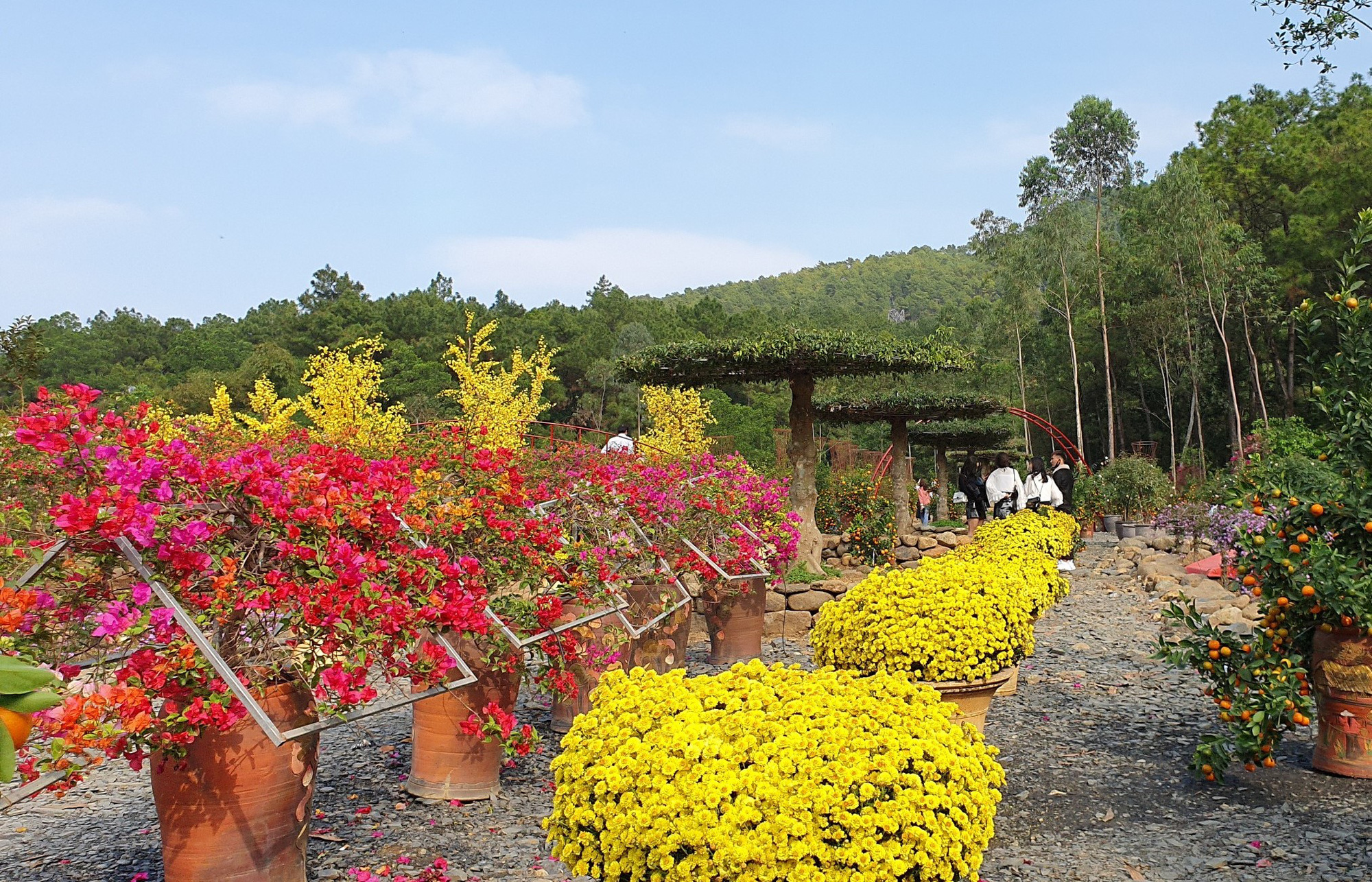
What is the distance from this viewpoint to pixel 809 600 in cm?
785

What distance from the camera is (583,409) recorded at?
3225 centimetres

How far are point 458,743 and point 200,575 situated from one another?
1434 mm

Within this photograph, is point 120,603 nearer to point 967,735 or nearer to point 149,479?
point 149,479

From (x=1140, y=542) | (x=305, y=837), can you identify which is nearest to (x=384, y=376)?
(x=1140, y=542)

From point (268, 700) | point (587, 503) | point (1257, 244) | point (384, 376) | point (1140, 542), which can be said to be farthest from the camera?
point (384, 376)

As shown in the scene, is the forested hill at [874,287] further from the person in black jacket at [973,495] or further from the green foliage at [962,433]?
the person in black jacket at [973,495]

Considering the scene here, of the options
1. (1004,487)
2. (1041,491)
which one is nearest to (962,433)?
(1004,487)

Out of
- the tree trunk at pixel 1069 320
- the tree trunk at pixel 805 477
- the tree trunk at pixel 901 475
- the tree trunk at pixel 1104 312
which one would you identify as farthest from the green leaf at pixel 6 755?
the tree trunk at pixel 1069 320

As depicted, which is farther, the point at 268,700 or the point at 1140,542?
the point at 1140,542

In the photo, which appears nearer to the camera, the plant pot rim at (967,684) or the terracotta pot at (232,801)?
the terracotta pot at (232,801)

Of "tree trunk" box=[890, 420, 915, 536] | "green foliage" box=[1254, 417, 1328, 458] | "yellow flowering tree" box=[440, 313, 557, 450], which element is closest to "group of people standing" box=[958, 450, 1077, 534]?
"tree trunk" box=[890, 420, 915, 536]

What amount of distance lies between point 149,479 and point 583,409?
29.7 metres

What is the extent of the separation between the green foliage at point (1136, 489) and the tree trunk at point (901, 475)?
4.42 meters

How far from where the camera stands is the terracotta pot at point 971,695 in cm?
409
